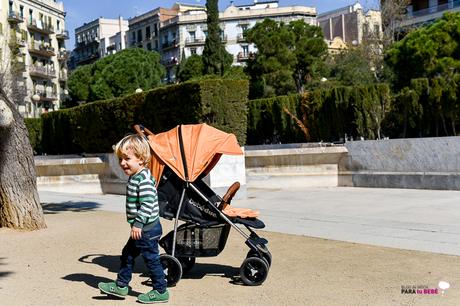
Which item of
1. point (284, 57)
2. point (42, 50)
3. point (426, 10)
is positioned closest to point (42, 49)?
point (42, 50)

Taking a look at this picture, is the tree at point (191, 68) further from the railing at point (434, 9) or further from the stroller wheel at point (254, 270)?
the stroller wheel at point (254, 270)

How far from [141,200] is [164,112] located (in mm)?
10244

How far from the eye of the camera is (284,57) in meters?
43.2

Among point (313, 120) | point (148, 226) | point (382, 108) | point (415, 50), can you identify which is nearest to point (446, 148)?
point (382, 108)

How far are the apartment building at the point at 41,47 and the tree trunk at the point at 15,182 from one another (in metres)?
54.5

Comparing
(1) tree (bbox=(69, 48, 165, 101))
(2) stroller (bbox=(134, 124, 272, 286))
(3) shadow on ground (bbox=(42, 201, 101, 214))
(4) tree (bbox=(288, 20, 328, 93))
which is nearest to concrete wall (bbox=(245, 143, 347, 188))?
(3) shadow on ground (bbox=(42, 201, 101, 214))

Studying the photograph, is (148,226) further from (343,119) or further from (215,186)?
(343,119)

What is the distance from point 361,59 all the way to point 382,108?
23.6m

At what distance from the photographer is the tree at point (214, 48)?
2158 inches

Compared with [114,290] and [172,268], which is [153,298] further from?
[172,268]

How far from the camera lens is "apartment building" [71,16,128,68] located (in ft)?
350

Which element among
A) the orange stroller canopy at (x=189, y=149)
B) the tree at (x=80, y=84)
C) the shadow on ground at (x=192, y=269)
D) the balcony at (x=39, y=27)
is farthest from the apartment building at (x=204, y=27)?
the orange stroller canopy at (x=189, y=149)

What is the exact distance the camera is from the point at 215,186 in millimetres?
13727

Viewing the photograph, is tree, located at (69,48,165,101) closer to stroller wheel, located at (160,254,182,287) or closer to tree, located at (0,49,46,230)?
tree, located at (0,49,46,230)
